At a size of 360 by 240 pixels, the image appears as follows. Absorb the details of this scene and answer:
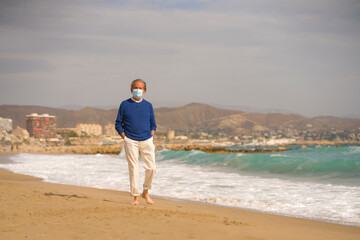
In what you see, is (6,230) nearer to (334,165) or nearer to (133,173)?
(133,173)

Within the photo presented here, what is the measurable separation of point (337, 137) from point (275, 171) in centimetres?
11053

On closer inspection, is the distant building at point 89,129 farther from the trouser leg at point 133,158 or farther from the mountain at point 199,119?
the trouser leg at point 133,158

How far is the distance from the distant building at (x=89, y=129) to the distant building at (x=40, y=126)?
10972mm

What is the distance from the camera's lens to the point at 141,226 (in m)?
4.21

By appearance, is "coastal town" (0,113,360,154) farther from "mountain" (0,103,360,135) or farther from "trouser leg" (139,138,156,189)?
"trouser leg" (139,138,156,189)

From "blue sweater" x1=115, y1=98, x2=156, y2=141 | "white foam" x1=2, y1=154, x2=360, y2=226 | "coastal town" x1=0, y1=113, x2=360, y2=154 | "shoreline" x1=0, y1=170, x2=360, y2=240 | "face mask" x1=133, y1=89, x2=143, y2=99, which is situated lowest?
"coastal town" x1=0, y1=113, x2=360, y2=154

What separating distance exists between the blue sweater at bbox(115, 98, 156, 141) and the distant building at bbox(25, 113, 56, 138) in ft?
478

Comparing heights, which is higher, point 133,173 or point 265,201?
point 133,173

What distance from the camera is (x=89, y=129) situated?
166 metres

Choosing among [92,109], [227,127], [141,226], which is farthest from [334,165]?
[92,109]

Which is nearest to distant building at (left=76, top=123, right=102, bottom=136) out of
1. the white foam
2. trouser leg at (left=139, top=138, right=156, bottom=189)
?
the white foam

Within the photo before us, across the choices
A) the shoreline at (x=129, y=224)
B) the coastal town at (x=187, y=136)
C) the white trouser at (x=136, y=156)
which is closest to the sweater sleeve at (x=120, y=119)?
the white trouser at (x=136, y=156)

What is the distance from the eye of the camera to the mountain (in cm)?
15988

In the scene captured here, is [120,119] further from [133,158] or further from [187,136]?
[187,136]
